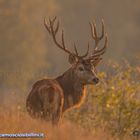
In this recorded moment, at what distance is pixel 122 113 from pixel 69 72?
1.66 meters

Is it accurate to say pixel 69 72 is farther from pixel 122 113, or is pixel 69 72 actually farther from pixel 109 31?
pixel 109 31

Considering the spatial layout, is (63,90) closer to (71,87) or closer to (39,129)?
(71,87)

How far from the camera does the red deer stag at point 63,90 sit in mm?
15172

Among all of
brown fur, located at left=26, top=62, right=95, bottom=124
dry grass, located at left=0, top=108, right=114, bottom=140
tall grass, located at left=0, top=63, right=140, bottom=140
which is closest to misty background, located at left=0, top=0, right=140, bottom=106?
tall grass, located at left=0, top=63, right=140, bottom=140

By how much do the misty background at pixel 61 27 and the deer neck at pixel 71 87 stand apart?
21565mm

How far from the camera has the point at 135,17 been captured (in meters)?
72.6

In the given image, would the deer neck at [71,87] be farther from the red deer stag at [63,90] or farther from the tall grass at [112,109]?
the tall grass at [112,109]

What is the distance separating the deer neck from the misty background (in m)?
21.6

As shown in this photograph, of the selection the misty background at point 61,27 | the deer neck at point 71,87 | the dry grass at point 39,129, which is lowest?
the dry grass at point 39,129

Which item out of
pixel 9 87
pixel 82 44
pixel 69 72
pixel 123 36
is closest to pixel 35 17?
pixel 82 44

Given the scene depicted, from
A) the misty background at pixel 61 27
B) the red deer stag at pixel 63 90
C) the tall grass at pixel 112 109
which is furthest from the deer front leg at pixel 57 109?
the misty background at pixel 61 27

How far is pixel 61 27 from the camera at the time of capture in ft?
214

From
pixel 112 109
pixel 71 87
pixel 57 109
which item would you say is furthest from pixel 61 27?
pixel 57 109

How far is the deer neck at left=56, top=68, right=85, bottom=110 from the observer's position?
1634 cm
